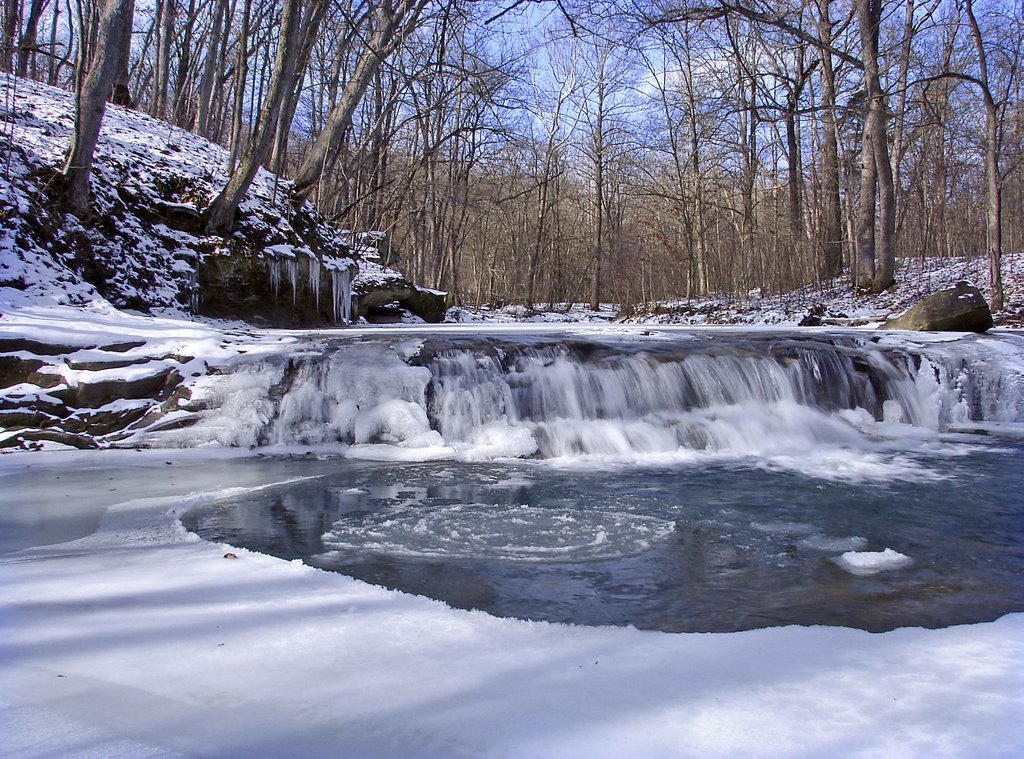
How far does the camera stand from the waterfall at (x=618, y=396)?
708 cm

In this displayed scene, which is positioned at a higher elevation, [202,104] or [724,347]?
[202,104]

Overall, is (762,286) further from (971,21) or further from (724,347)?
(724,347)

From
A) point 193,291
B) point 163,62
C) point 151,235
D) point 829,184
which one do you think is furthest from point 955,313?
point 163,62

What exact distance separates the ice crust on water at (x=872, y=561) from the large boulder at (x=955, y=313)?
337 inches

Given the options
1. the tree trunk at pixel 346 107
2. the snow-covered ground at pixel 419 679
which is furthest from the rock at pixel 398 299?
the snow-covered ground at pixel 419 679

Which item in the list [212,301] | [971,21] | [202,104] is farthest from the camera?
[202,104]

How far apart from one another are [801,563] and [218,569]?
2.84m

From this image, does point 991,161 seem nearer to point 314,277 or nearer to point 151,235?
point 314,277

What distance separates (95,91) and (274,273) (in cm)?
382

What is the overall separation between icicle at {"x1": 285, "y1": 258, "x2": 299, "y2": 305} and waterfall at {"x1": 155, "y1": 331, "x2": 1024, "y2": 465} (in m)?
4.01

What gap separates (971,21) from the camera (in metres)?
12.5

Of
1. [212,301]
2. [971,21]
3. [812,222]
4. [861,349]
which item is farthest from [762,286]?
[212,301]

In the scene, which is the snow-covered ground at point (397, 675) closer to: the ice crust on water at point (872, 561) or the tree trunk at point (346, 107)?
the ice crust on water at point (872, 561)

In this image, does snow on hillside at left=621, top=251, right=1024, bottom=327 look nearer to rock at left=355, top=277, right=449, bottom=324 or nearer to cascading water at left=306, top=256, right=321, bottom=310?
rock at left=355, top=277, right=449, bottom=324
